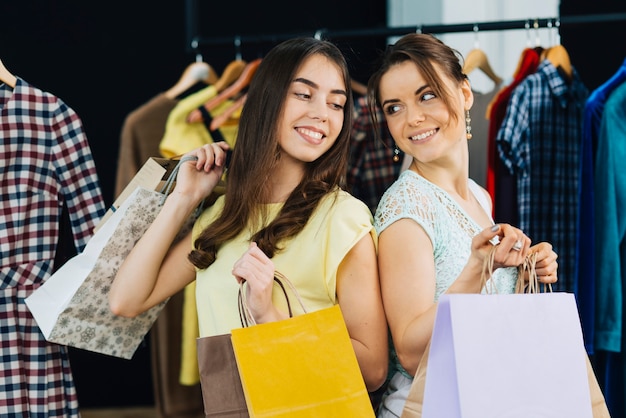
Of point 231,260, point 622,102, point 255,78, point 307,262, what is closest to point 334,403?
point 307,262

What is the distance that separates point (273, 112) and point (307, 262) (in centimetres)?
34

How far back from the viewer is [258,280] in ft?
5.28

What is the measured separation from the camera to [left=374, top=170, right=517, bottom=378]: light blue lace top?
174cm

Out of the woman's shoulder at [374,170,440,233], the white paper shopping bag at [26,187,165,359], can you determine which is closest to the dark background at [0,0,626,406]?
the white paper shopping bag at [26,187,165,359]

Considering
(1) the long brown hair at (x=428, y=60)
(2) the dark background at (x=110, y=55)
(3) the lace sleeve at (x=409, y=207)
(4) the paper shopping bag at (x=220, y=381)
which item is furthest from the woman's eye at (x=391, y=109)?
(2) the dark background at (x=110, y=55)

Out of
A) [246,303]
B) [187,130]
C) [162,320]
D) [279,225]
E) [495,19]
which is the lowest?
[162,320]

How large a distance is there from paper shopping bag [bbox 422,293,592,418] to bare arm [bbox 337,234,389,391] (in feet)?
0.82

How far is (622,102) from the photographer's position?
2.44 metres

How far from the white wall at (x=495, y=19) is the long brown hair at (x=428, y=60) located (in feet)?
4.57

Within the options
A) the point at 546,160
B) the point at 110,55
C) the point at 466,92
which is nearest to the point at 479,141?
the point at 546,160

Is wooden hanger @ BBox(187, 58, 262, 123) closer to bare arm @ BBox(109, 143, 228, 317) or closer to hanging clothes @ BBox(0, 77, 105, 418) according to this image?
hanging clothes @ BBox(0, 77, 105, 418)

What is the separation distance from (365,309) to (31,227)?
39.5 inches

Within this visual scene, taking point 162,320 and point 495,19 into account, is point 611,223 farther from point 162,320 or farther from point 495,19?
point 162,320

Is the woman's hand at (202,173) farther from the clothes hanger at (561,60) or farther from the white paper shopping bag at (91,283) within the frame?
the clothes hanger at (561,60)
